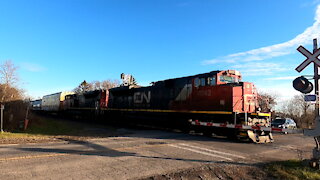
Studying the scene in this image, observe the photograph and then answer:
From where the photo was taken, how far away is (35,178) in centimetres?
489

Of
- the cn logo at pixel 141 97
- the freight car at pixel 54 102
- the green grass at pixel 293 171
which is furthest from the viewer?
the freight car at pixel 54 102

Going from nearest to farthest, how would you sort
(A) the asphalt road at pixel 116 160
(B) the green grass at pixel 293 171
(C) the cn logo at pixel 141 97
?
(A) the asphalt road at pixel 116 160 → (B) the green grass at pixel 293 171 → (C) the cn logo at pixel 141 97

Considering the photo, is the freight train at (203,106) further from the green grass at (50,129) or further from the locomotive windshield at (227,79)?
the green grass at (50,129)

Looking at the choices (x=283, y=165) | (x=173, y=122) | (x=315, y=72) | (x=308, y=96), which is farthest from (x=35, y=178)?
(x=173, y=122)

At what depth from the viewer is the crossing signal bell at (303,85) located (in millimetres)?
5973

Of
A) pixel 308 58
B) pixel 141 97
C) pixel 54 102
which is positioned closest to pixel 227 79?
pixel 308 58

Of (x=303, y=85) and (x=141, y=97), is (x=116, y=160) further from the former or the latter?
(x=141, y=97)

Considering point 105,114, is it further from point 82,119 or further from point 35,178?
point 35,178

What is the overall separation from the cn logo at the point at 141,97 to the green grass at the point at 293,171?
12.0 m

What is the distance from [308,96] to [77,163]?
6418 mm

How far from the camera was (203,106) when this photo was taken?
13258 millimetres

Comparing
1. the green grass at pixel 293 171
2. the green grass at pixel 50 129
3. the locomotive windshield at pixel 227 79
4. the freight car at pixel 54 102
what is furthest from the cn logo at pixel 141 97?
the freight car at pixel 54 102

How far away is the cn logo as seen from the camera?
1770 centimetres

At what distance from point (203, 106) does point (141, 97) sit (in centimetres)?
663
